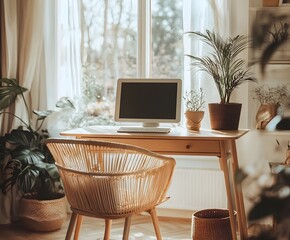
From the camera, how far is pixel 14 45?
353 cm

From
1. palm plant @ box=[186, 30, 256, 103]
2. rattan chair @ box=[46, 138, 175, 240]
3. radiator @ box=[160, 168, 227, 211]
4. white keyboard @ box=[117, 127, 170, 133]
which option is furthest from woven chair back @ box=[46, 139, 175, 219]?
radiator @ box=[160, 168, 227, 211]

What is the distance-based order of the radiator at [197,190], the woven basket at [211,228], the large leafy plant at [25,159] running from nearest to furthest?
the woven basket at [211,228] < the large leafy plant at [25,159] < the radiator at [197,190]

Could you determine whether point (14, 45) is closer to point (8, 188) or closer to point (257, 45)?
point (8, 188)

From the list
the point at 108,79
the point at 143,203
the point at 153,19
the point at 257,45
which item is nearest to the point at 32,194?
the point at 108,79

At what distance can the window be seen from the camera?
12.0 feet

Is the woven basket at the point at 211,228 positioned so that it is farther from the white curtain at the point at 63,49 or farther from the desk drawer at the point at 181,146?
the white curtain at the point at 63,49

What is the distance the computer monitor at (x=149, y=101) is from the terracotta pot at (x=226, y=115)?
233 mm

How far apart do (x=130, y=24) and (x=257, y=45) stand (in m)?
3.26

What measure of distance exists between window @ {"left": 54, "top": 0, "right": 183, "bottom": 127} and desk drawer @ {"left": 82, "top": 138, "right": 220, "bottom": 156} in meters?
1.00

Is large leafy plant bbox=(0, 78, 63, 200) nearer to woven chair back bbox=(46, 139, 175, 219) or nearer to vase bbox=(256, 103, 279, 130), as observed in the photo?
woven chair back bbox=(46, 139, 175, 219)

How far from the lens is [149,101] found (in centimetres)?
299

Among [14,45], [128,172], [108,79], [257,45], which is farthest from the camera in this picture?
[108,79]

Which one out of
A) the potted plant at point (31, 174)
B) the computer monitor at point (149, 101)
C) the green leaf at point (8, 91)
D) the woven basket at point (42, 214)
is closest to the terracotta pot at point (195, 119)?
the computer monitor at point (149, 101)

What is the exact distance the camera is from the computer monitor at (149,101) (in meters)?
2.94
